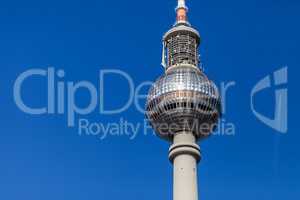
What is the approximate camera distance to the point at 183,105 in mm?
99750

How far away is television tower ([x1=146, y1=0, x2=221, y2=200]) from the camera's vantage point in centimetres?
9506

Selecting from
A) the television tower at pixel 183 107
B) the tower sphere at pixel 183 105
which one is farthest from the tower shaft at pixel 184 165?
the tower sphere at pixel 183 105

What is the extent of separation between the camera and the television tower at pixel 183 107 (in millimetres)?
95062

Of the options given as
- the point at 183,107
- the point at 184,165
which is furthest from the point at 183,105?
the point at 184,165

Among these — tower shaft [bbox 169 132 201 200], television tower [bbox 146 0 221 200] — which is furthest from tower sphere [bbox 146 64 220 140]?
tower shaft [bbox 169 132 201 200]

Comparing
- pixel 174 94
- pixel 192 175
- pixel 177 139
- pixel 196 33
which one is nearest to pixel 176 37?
pixel 196 33

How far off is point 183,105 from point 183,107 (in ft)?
0.99

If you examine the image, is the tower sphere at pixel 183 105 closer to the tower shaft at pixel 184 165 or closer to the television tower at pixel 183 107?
the television tower at pixel 183 107

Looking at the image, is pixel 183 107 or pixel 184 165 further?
pixel 183 107

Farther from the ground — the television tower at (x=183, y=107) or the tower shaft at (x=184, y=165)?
the television tower at (x=183, y=107)

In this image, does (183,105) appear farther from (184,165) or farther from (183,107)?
(184,165)

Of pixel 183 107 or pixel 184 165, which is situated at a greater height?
pixel 183 107

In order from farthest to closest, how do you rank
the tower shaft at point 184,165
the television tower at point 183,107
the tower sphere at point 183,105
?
the tower sphere at point 183,105 < the television tower at point 183,107 < the tower shaft at point 184,165

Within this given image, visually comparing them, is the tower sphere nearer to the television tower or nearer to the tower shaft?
the television tower
